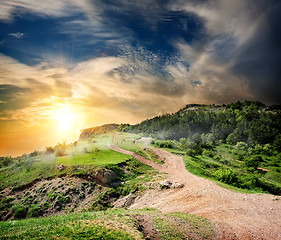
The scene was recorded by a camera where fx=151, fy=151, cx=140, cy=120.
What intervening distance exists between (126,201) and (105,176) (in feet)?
21.0

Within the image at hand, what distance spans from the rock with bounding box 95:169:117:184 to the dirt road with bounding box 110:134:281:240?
22.8 ft

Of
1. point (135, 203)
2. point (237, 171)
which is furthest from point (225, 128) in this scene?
point (135, 203)

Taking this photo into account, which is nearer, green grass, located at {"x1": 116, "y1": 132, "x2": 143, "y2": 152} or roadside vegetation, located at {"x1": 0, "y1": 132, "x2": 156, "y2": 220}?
roadside vegetation, located at {"x1": 0, "y1": 132, "x2": 156, "y2": 220}

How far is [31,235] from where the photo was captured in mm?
8742

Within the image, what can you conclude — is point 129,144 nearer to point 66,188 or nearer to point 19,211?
point 66,188

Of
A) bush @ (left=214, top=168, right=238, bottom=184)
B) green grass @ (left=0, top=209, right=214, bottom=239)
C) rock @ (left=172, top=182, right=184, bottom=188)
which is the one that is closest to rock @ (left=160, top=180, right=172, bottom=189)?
rock @ (left=172, top=182, right=184, bottom=188)

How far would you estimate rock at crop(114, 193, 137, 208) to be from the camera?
2185cm

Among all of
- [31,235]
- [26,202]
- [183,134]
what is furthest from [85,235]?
[183,134]

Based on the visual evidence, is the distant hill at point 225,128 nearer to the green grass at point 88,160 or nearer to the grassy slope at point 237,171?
the grassy slope at point 237,171

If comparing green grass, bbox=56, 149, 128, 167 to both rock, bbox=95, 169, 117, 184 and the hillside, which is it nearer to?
the hillside

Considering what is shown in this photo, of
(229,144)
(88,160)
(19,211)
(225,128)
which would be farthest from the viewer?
(225,128)

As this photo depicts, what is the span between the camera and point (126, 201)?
22.4m

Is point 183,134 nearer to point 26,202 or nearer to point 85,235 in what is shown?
point 26,202

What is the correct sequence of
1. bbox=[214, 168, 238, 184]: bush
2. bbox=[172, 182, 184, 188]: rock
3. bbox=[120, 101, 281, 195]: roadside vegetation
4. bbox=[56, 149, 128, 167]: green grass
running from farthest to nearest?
bbox=[120, 101, 281, 195]: roadside vegetation
bbox=[56, 149, 128, 167]: green grass
bbox=[214, 168, 238, 184]: bush
bbox=[172, 182, 184, 188]: rock
